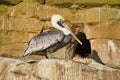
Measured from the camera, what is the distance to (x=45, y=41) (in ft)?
40.9

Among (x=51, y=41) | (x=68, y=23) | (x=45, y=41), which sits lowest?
(x=68, y=23)

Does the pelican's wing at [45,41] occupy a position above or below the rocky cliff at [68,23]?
above

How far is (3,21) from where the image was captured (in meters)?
16.4

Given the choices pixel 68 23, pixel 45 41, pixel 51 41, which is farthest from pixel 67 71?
pixel 68 23

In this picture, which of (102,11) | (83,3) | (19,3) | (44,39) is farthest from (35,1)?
(44,39)

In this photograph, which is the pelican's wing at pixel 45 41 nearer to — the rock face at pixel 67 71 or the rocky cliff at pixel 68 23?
the rocky cliff at pixel 68 23

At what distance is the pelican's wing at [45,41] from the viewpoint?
1223 cm

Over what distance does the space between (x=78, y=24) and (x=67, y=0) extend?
5.44 feet

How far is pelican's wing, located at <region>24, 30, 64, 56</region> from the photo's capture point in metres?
12.2

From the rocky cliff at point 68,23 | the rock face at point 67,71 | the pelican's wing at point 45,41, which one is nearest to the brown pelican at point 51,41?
the pelican's wing at point 45,41

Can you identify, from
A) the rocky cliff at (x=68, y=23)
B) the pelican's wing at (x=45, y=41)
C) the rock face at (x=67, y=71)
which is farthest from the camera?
the rocky cliff at (x=68, y=23)

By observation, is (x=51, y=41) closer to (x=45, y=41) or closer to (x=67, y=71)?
(x=45, y=41)

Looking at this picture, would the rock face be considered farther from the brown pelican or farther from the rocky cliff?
the rocky cliff

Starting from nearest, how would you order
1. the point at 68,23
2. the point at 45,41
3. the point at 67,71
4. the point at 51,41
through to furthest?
1. the point at 67,71
2. the point at 51,41
3. the point at 45,41
4. the point at 68,23
